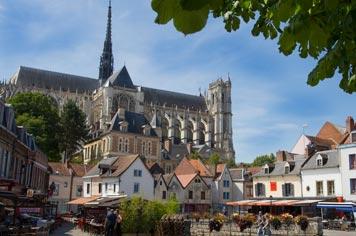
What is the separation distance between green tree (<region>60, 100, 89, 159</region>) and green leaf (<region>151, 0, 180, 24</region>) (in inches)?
2816

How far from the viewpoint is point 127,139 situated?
246ft

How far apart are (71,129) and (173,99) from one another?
57666mm

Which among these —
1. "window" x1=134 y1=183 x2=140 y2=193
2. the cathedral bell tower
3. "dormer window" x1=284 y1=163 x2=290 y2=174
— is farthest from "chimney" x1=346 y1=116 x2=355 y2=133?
the cathedral bell tower

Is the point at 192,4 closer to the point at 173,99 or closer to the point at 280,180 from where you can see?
the point at 280,180

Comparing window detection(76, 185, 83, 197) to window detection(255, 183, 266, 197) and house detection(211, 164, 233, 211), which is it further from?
window detection(255, 183, 266, 197)

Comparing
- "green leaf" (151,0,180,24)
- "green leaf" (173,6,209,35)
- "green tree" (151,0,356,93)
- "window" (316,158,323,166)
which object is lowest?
"green leaf" (173,6,209,35)

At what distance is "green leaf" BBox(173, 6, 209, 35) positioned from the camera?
196 centimetres

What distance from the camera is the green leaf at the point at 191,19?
6.43ft

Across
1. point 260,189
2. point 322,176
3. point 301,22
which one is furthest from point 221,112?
point 301,22

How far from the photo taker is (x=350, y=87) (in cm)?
407

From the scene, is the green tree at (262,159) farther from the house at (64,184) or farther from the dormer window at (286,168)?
the house at (64,184)

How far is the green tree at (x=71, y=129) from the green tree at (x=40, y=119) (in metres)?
6.65

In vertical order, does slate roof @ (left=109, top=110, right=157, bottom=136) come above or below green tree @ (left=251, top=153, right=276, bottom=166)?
above

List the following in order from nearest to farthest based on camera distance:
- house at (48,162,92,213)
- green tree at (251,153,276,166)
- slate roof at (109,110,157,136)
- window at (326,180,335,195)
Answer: window at (326,180,335,195)
house at (48,162,92,213)
slate roof at (109,110,157,136)
green tree at (251,153,276,166)
